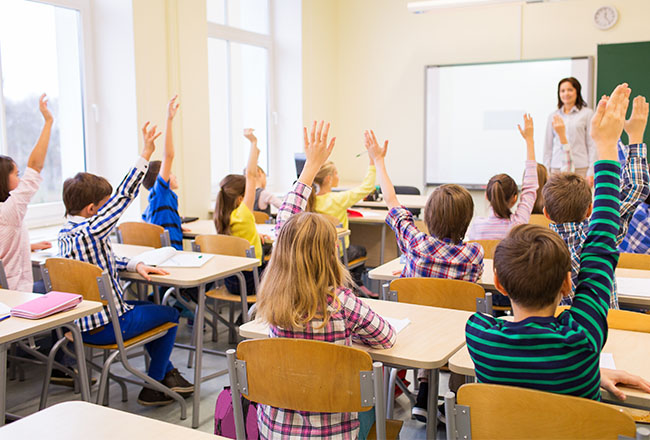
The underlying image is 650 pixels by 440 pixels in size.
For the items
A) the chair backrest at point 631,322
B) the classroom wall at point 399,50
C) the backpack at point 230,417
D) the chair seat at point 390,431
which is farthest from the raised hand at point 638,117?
the classroom wall at point 399,50

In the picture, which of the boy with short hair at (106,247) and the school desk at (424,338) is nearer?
the school desk at (424,338)

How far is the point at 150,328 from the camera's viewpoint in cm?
291

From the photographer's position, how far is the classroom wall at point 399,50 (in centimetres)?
629

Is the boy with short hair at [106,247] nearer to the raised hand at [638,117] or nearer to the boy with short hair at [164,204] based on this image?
the boy with short hair at [164,204]

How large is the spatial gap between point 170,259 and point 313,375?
172cm

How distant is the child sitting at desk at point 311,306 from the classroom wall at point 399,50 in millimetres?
5256

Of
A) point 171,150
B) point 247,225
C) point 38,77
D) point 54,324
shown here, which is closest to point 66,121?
point 38,77

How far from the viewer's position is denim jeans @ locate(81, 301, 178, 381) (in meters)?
2.79

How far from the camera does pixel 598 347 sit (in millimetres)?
1423

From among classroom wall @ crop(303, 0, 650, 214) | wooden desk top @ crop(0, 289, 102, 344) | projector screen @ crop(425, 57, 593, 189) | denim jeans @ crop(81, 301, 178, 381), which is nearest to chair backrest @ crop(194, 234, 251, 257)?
denim jeans @ crop(81, 301, 178, 381)

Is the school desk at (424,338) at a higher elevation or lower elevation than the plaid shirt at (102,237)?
lower

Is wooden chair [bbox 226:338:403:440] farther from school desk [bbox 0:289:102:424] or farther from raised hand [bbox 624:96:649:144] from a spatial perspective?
raised hand [bbox 624:96:649:144]

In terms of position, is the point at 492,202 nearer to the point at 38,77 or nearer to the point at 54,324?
the point at 54,324

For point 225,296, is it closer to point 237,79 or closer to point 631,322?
point 631,322
